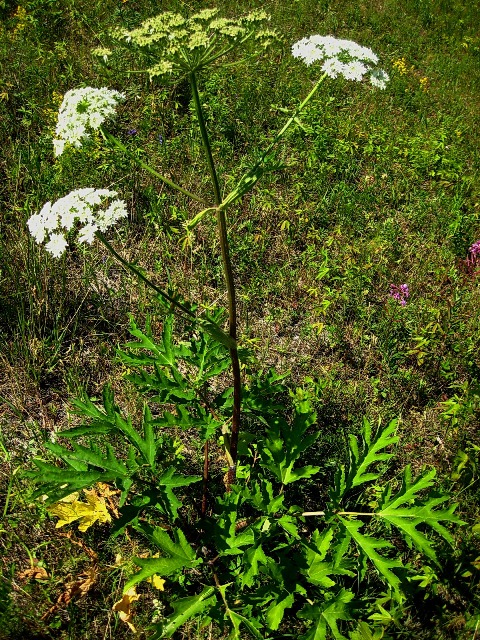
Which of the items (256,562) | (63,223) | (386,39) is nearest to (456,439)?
(256,562)

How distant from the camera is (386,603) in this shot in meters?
2.86

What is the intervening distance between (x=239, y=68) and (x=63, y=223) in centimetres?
538

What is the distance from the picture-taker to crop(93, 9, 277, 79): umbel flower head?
191cm

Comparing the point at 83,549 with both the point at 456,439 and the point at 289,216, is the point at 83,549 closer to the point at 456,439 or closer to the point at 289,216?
the point at 456,439

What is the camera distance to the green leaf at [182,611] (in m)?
2.27

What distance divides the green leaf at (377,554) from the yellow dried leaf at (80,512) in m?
1.34

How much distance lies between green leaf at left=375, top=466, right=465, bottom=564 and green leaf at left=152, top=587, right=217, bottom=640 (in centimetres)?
96

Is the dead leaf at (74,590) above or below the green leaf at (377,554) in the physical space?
below

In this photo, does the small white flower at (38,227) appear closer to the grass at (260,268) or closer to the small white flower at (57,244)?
the small white flower at (57,244)

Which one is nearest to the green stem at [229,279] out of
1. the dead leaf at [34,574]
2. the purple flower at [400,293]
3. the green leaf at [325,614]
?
the green leaf at [325,614]

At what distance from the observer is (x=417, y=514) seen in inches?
101

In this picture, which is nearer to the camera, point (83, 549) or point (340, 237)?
point (83, 549)

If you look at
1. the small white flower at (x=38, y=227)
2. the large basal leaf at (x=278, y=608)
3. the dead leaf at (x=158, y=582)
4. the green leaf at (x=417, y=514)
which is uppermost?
the small white flower at (x=38, y=227)

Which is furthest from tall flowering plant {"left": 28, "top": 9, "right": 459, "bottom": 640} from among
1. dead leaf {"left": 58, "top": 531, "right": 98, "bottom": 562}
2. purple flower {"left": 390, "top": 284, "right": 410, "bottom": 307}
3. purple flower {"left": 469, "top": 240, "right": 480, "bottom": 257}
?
purple flower {"left": 469, "top": 240, "right": 480, "bottom": 257}
